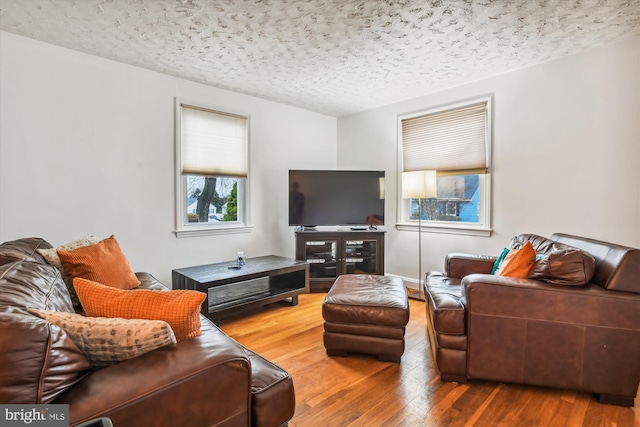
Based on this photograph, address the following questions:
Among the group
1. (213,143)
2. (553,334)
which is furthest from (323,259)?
(553,334)

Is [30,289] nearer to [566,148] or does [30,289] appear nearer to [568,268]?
[568,268]

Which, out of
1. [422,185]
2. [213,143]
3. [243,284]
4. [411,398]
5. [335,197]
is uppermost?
[213,143]

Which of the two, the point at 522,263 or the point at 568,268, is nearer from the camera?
the point at 568,268

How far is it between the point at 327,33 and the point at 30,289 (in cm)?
239

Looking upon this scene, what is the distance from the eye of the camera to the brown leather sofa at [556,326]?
5.49 ft

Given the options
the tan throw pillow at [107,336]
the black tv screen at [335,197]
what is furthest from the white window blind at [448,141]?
the tan throw pillow at [107,336]

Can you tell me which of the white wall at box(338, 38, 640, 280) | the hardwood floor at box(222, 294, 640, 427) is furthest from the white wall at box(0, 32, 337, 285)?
the white wall at box(338, 38, 640, 280)

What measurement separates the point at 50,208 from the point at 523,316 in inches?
141

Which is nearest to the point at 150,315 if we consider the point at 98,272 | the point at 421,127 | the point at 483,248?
the point at 98,272

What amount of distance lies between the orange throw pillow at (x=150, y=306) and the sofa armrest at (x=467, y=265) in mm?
2310

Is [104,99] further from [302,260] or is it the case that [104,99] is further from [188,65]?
[302,260]

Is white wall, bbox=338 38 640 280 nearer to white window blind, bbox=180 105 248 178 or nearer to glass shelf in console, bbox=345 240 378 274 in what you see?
glass shelf in console, bbox=345 240 378 274

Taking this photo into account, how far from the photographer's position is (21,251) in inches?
72.8

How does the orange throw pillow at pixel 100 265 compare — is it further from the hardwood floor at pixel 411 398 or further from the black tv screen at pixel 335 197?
the black tv screen at pixel 335 197
